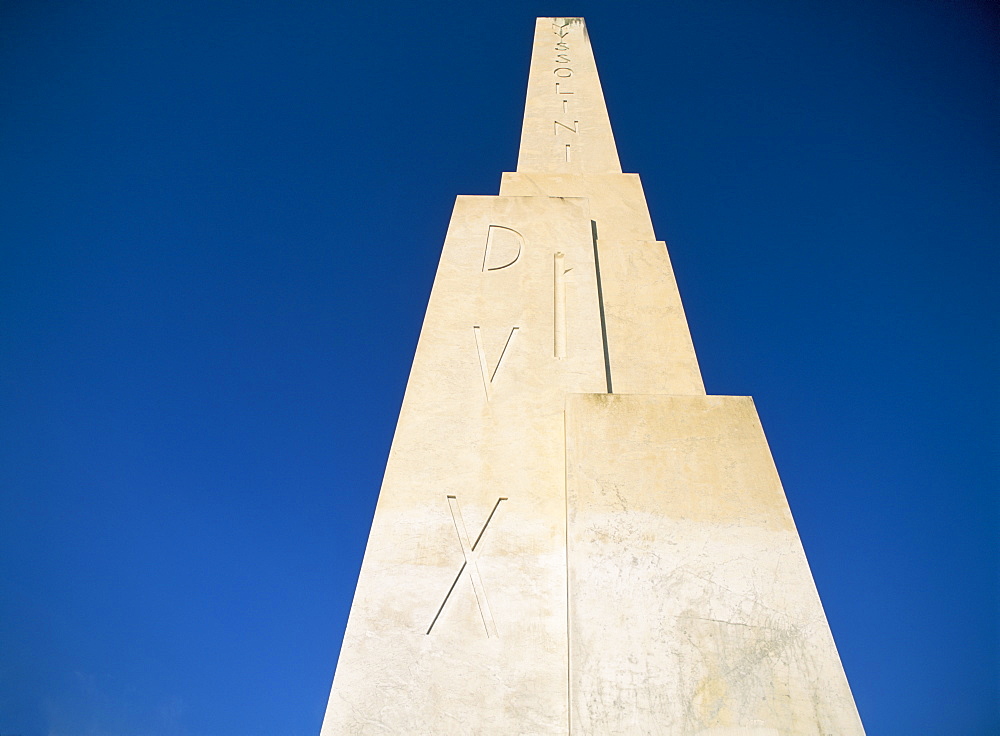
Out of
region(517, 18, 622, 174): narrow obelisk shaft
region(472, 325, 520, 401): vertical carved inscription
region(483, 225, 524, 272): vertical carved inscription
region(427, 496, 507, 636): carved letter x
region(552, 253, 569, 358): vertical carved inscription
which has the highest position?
region(517, 18, 622, 174): narrow obelisk shaft

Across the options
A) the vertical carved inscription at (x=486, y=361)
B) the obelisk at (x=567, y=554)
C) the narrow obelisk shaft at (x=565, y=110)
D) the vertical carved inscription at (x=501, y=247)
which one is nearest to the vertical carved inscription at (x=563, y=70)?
the narrow obelisk shaft at (x=565, y=110)

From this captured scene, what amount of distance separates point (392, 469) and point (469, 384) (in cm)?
86

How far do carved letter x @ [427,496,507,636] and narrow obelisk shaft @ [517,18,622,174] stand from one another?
4.68 m

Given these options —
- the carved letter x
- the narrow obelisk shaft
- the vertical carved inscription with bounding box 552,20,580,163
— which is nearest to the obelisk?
the carved letter x

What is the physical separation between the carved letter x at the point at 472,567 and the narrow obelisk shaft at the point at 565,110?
468 cm

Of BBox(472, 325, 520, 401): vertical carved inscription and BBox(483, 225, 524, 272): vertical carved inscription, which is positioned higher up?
BBox(483, 225, 524, 272): vertical carved inscription

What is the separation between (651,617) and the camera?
12.2 ft

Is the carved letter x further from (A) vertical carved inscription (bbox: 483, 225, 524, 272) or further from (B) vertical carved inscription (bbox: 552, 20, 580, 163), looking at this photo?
(B) vertical carved inscription (bbox: 552, 20, 580, 163)

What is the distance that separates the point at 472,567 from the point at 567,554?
0.66 meters

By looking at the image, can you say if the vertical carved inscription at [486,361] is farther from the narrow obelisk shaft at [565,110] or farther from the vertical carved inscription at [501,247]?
the narrow obelisk shaft at [565,110]

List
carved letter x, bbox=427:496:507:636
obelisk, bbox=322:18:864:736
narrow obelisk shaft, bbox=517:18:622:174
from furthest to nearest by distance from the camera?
narrow obelisk shaft, bbox=517:18:622:174
carved letter x, bbox=427:496:507:636
obelisk, bbox=322:18:864:736

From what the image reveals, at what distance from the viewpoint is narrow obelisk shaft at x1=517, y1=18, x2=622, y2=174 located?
794cm

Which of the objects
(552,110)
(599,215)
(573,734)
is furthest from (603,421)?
(552,110)

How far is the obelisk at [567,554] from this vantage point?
11.7 feet
